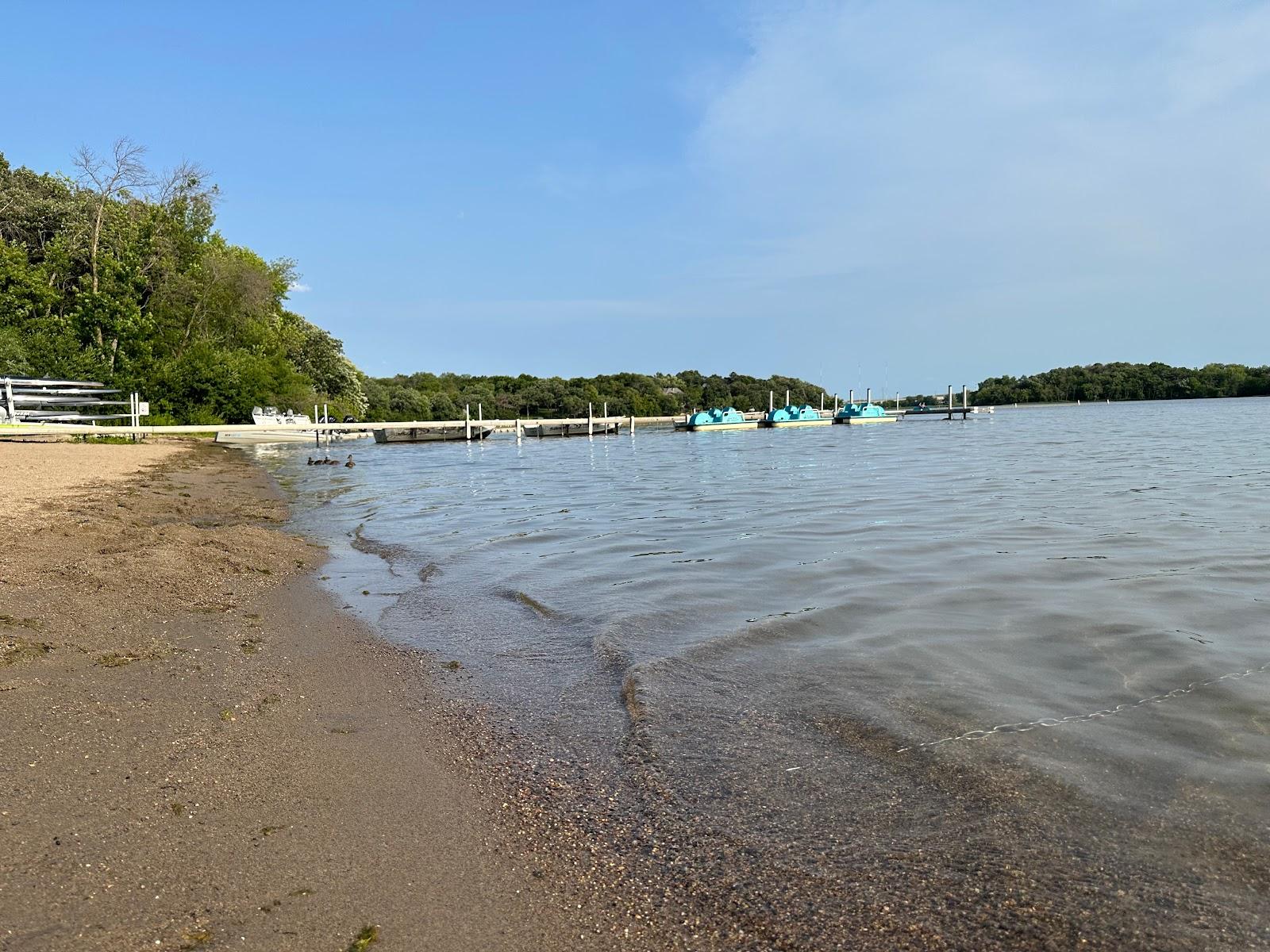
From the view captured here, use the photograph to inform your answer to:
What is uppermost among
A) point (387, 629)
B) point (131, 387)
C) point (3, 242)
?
point (3, 242)

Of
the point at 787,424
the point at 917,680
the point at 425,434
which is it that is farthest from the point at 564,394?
the point at 917,680

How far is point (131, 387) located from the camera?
4478cm

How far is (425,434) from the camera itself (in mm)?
60469

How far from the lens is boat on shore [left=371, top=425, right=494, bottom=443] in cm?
5916

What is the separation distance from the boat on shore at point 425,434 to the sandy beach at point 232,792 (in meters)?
53.7

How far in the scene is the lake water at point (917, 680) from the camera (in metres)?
2.82

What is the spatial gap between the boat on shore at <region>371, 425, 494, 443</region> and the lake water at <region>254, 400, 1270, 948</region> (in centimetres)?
4753

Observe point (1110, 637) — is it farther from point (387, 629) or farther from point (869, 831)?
point (387, 629)

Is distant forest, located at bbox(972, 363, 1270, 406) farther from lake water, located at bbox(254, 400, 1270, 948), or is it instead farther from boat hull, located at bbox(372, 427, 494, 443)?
lake water, located at bbox(254, 400, 1270, 948)

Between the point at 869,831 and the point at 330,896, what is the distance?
1.90 m

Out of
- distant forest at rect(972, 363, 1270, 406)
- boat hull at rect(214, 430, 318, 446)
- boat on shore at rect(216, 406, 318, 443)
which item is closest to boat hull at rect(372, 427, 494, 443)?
boat on shore at rect(216, 406, 318, 443)

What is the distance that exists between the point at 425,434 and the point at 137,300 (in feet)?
66.9

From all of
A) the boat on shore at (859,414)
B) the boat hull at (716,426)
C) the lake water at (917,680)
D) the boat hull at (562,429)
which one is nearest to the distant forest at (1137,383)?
the boat on shore at (859,414)

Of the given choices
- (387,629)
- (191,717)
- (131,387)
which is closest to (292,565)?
(387,629)
